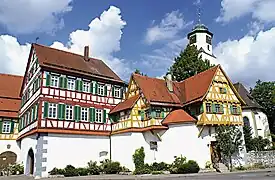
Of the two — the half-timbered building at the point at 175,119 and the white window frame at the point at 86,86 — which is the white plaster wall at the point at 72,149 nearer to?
the half-timbered building at the point at 175,119

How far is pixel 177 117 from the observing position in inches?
1144

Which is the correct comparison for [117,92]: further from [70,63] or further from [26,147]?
[26,147]

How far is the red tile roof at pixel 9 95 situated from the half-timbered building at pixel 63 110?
3.28 m

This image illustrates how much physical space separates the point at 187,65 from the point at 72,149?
23.3 m

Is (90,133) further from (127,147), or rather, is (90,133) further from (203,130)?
(203,130)

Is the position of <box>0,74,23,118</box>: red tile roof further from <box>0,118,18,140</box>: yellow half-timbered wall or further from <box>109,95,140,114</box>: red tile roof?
<box>109,95,140,114</box>: red tile roof

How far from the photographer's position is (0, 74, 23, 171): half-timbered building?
116ft

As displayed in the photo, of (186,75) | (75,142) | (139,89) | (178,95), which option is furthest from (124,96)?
(186,75)

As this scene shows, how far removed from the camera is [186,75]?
44.4 m

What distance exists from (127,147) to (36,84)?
37.3ft

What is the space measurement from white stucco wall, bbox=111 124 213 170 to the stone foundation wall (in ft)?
20.4

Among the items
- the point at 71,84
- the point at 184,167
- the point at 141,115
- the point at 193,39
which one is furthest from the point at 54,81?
the point at 193,39

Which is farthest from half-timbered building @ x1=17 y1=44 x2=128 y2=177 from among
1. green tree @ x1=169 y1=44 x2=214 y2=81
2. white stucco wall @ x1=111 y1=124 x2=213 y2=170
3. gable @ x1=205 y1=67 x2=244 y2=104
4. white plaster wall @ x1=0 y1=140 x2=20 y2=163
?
green tree @ x1=169 y1=44 x2=214 y2=81

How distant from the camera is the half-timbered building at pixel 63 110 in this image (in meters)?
27.5
